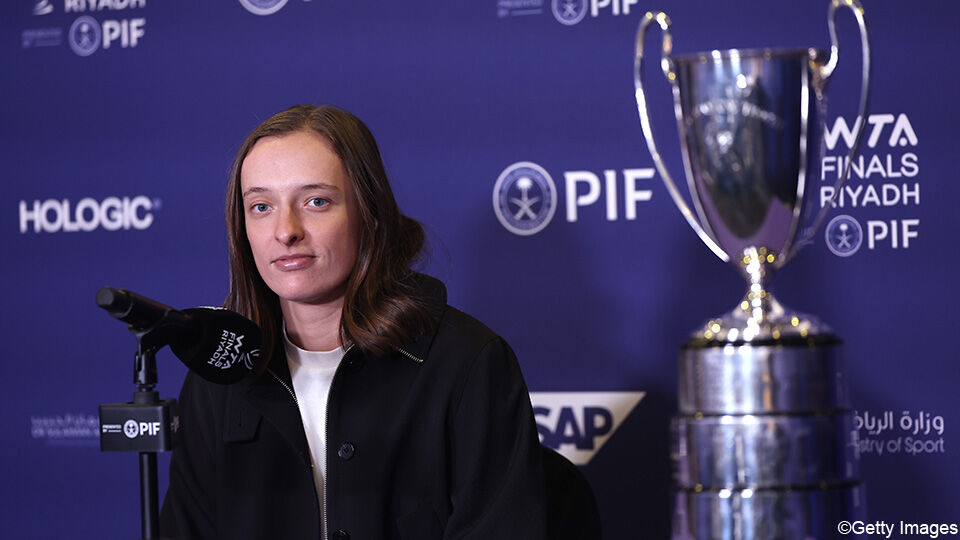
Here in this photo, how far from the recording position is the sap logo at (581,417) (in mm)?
2633

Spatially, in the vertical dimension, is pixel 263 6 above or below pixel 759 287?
above

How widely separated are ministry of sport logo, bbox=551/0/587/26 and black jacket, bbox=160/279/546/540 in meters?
1.02

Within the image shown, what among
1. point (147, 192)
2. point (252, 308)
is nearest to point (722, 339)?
point (252, 308)

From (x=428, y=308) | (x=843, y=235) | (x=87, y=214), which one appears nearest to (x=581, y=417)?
(x=843, y=235)

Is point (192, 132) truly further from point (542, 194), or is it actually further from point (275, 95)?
point (542, 194)

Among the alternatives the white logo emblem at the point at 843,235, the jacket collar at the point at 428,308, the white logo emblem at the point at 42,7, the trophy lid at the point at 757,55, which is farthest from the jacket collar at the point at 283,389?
the white logo emblem at the point at 42,7

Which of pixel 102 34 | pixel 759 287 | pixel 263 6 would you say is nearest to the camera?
pixel 759 287

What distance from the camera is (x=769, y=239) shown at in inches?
51.9

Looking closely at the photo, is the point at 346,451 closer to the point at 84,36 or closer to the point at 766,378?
the point at 766,378

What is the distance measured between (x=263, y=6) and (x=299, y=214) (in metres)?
1.25

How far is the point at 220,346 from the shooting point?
1482mm

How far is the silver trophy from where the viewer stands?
4.07ft

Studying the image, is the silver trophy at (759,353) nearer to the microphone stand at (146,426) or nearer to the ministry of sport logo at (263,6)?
the microphone stand at (146,426)

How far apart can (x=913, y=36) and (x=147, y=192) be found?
1.87m
